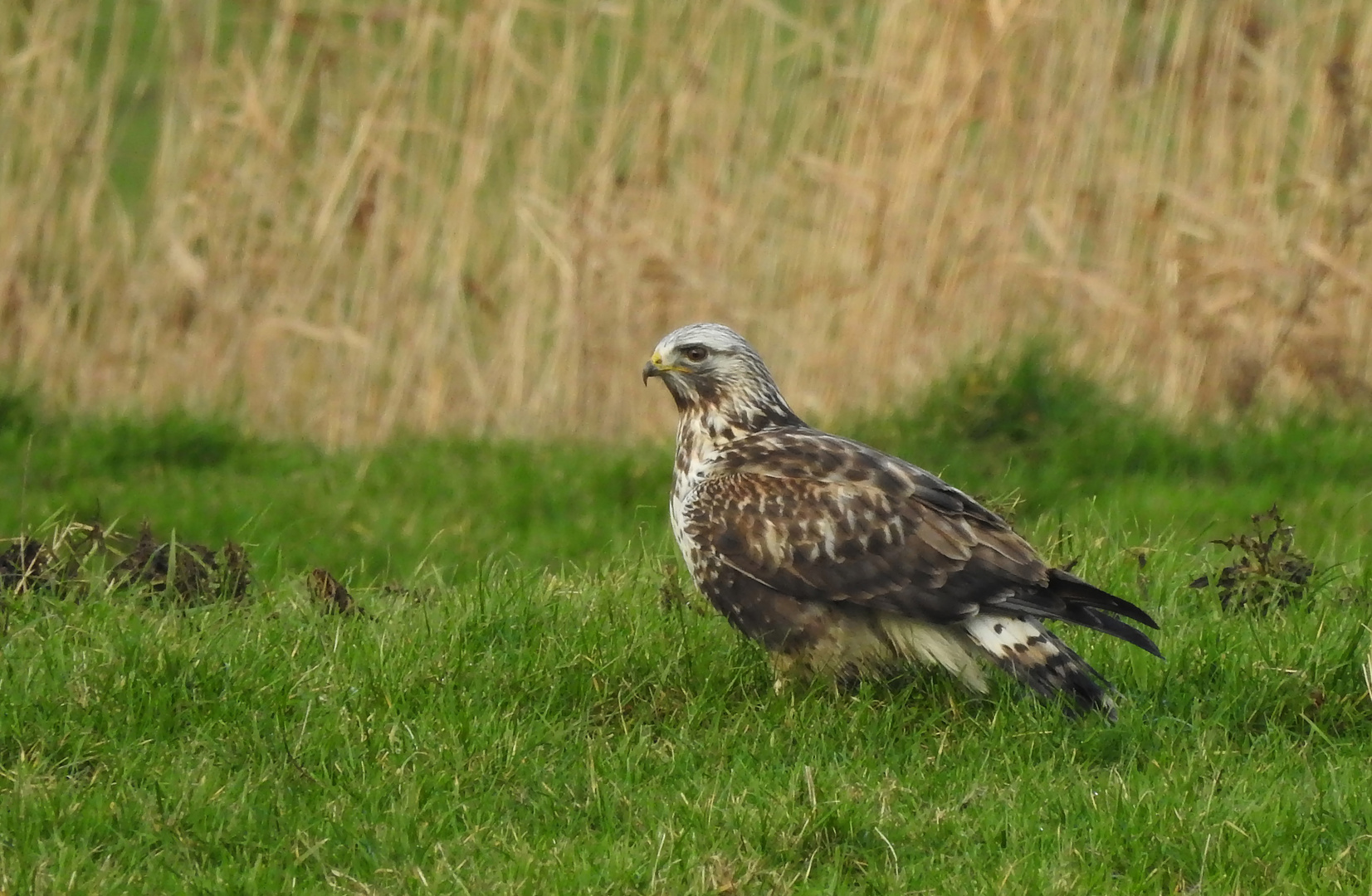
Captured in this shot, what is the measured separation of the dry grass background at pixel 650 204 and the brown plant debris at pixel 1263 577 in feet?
11.8

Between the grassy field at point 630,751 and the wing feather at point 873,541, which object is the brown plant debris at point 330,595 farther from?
the wing feather at point 873,541

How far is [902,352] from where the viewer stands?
9.79 metres

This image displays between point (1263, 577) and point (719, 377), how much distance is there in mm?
1816

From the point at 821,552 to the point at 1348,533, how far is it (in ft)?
10.9

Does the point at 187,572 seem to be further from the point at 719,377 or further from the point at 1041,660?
the point at 1041,660

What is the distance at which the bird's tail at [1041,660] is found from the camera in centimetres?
515

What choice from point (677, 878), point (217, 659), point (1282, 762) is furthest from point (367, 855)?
point (1282, 762)

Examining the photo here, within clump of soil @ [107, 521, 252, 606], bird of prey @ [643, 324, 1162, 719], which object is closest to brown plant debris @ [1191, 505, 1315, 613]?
bird of prey @ [643, 324, 1162, 719]

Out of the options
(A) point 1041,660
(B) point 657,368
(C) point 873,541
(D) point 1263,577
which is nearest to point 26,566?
(B) point 657,368

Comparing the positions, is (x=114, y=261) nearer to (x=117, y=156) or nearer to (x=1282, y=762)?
(x=117, y=156)

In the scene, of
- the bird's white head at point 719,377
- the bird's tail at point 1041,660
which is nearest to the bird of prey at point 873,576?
the bird's tail at point 1041,660

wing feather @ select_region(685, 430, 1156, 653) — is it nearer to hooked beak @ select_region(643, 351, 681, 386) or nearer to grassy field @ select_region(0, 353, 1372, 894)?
grassy field @ select_region(0, 353, 1372, 894)

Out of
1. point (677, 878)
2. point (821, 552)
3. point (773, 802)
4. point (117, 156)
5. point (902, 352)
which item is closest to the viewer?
point (677, 878)

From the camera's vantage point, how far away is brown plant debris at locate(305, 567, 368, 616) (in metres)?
5.97
